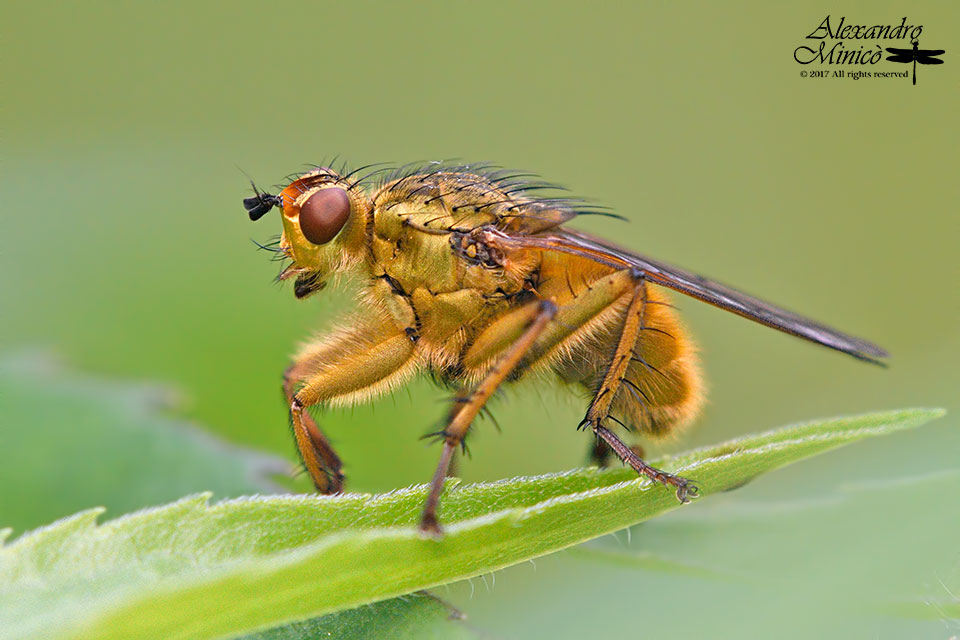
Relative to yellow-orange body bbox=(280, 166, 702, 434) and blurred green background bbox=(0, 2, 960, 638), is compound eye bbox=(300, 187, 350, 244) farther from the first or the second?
blurred green background bbox=(0, 2, 960, 638)

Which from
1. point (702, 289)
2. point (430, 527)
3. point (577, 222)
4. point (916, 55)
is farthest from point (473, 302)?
point (916, 55)

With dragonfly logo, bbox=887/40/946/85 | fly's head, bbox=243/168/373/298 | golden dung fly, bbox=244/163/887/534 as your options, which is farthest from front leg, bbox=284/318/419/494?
Answer: dragonfly logo, bbox=887/40/946/85

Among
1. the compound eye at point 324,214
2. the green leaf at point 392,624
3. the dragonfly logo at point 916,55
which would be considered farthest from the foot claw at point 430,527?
the dragonfly logo at point 916,55

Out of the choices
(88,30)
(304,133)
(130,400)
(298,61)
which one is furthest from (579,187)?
(130,400)

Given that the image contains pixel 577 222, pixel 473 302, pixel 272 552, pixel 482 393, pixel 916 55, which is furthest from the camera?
pixel 916 55

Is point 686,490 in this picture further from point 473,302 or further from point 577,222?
point 577,222

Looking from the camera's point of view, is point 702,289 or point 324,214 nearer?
point 702,289

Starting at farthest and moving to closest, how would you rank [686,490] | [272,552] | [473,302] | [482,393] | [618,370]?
[473,302], [618,370], [482,393], [686,490], [272,552]

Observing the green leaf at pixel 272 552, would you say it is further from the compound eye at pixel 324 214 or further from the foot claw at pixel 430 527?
the compound eye at pixel 324 214

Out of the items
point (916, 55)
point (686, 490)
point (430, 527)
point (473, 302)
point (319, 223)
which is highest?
point (916, 55)
